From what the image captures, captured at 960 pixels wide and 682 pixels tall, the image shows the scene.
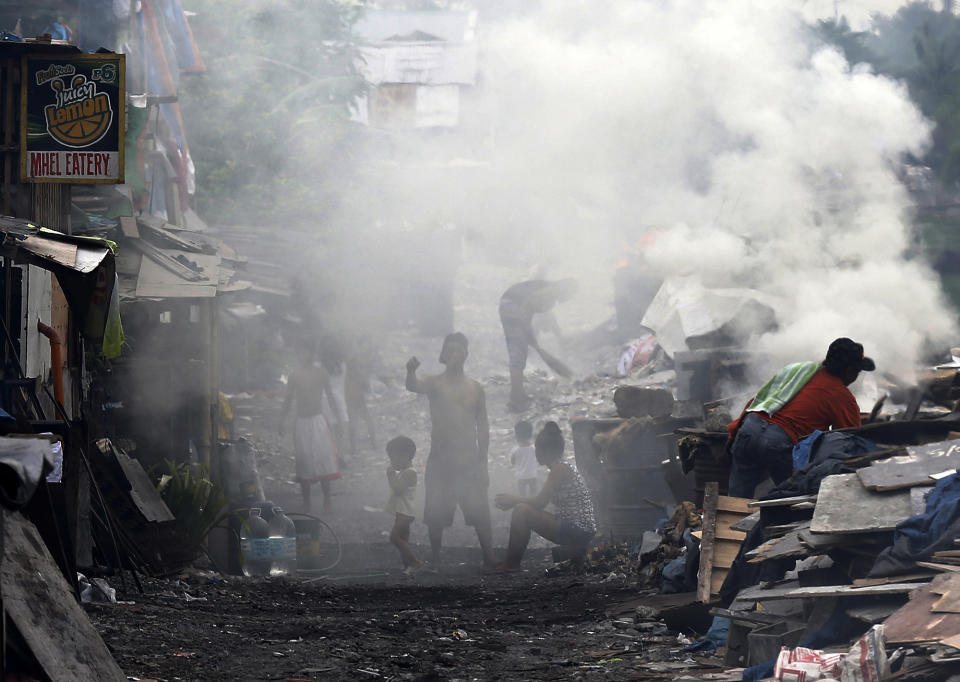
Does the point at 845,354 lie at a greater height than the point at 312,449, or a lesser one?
greater

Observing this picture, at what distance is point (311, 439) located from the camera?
35.7ft

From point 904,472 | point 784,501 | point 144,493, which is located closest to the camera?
point 904,472

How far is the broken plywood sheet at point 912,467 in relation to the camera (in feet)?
16.2

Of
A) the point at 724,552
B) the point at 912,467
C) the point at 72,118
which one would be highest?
the point at 72,118

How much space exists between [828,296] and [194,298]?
22.6ft

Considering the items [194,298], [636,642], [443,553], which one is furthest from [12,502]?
[443,553]

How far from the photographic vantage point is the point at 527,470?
36.7 feet

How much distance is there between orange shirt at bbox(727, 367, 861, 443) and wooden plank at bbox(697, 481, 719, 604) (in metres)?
0.73

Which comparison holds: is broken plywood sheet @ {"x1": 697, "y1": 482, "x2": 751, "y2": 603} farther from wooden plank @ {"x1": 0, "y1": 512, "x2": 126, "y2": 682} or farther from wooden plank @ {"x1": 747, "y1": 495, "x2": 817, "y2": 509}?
wooden plank @ {"x1": 0, "y1": 512, "x2": 126, "y2": 682}

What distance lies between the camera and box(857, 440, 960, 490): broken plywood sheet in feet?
16.2

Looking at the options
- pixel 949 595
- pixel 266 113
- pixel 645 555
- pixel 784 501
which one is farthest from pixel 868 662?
pixel 266 113

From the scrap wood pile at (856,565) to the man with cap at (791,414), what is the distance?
65cm

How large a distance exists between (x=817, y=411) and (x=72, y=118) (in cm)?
474

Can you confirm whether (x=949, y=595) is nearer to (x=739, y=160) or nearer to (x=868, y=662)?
(x=868, y=662)
